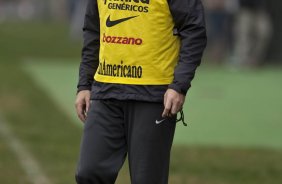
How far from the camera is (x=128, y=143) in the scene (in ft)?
20.2

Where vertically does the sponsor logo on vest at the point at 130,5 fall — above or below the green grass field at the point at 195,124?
above

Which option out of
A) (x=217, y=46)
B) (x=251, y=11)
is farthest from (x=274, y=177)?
(x=217, y=46)

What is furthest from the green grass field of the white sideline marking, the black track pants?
the black track pants

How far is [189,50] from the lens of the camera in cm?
597

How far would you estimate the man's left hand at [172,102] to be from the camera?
19.3 feet

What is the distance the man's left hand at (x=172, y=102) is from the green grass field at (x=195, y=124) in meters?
3.42

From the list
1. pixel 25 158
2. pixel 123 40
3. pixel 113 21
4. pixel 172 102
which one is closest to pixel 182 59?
pixel 172 102

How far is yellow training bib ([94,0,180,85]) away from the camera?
6062 mm

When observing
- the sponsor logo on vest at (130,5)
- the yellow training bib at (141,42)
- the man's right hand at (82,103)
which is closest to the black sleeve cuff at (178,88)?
the yellow training bib at (141,42)

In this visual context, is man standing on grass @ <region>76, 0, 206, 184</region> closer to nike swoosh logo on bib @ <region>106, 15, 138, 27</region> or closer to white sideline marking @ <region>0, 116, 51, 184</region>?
nike swoosh logo on bib @ <region>106, 15, 138, 27</region>

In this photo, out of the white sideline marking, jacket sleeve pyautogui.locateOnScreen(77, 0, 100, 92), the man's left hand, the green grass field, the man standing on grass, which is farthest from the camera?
the green grass field

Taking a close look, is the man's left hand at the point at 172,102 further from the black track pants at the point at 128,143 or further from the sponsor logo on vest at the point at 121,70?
the sponsor logo on vest at the point at 121,70

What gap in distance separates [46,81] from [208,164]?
868 centimetres

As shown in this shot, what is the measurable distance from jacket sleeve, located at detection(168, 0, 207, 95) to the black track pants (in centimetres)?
25
